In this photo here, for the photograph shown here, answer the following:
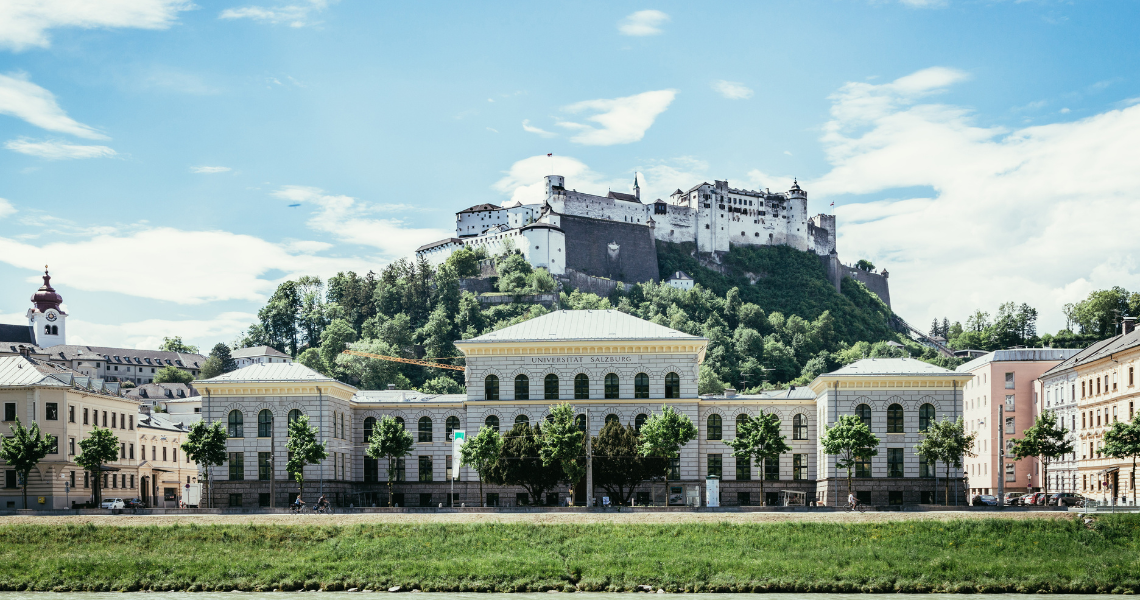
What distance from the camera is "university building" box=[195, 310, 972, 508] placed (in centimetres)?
6756

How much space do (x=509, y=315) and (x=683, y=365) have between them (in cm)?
9350

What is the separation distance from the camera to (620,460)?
64.4 meters

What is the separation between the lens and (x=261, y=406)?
69938 millimetres

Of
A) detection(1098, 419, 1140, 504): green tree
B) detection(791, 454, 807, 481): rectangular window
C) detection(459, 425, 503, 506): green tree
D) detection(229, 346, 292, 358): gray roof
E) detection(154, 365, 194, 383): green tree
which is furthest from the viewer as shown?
detection(229, 346, 292, 358): gray roof

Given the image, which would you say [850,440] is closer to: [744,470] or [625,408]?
[744,470]

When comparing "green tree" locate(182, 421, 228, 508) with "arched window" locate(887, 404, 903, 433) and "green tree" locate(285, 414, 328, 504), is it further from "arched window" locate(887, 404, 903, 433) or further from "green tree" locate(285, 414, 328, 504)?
"arched window" locate(887, 404, 903, 433)

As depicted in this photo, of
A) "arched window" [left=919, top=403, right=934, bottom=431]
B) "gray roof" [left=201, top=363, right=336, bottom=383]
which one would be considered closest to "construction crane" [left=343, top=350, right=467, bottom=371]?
"gray roof" [left=201, top=363, right=336, bottom=383]

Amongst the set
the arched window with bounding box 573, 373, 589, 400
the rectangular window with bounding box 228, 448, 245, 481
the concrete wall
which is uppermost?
the concrete wall

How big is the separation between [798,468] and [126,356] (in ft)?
422

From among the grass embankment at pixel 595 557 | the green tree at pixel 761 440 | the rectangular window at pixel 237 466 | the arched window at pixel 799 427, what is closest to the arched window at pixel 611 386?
the green tree at pixel 761 440

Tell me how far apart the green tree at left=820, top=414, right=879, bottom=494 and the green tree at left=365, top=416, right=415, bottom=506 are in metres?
22.7

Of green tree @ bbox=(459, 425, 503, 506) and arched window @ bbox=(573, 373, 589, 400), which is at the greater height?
arched window @ bbox=(573, 373, 589, 400)

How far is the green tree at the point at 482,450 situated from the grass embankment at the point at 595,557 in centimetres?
1499

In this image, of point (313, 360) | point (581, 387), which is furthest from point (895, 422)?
point (313, 360)
